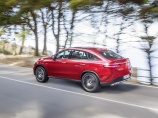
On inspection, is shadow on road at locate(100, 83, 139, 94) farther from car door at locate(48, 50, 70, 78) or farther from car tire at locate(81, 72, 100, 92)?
car door at locate(48, 50, 70, 78)

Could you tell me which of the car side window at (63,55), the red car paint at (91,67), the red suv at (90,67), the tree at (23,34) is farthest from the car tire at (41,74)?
the tree at (23,34)

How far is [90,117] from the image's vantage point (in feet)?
19.4

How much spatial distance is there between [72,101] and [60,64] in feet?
7.94

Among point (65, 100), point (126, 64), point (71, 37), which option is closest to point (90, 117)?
point (65, 100)

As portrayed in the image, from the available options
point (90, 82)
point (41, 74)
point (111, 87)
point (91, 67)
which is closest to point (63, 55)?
point (41, 74)

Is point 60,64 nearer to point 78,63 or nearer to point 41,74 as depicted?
point 78,63

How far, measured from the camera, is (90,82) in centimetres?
858

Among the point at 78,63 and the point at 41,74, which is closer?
the point at 78,63

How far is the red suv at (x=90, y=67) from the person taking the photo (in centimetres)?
820

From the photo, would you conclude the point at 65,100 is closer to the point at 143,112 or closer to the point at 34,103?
the point at 34,103

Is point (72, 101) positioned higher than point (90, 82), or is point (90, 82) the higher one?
point (90, 82)

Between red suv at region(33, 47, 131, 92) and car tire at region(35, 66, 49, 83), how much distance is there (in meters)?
0.37

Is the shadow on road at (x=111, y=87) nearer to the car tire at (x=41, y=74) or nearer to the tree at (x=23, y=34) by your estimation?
the car tire at (x=41, y=74)

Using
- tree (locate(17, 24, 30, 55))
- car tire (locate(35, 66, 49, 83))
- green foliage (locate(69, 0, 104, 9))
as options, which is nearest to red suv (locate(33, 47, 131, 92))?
car tire (locate(35, 66, 49, 83))
